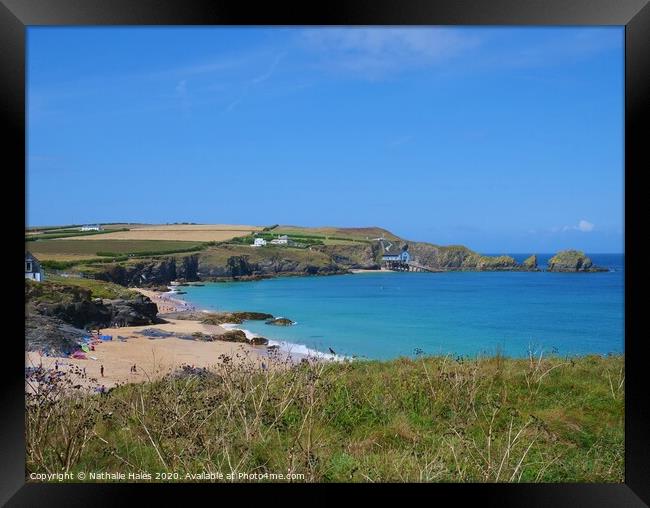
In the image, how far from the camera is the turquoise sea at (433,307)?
4.00 metres

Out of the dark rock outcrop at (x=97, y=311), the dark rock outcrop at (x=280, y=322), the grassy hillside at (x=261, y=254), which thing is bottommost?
the dark rock outcrop at (x=280, y=322)

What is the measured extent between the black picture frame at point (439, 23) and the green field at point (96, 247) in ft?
4.66

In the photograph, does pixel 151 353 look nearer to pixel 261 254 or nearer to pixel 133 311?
pixel 133 311

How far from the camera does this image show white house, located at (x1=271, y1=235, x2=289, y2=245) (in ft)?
13.2

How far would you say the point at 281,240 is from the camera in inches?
159

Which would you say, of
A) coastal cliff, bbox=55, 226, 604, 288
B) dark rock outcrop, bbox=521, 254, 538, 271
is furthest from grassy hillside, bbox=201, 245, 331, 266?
dark rock outcrop, bbox=521, 254, 538, 271

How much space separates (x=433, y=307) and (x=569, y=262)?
127 centimetres

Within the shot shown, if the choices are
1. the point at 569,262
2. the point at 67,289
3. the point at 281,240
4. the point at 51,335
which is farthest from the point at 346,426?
the point at 569,262

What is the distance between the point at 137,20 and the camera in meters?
2.21

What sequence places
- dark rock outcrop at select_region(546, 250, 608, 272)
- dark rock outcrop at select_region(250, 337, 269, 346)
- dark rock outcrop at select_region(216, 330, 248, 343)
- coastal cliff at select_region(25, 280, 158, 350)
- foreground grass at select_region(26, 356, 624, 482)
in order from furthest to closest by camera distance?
dark rock outcrop at select_region(546, 250, 608, 272)
dark rock outcrop at select_region(216, 330, 248, 343)
dark rock outcrop at select_region(250, 337, 269, 346)
coastal cliff at select_region(25, 280, 158, 350)
foreground grass at select_region(26, 356, 624, 482)

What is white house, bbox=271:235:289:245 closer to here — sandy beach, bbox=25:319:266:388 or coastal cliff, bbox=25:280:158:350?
sandy beach, bbox=25:319:266:388

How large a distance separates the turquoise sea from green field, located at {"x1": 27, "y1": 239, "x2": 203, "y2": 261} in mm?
374

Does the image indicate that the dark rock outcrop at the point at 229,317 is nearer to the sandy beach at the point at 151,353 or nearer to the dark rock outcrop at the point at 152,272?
the sandy beach at the point at 151,353

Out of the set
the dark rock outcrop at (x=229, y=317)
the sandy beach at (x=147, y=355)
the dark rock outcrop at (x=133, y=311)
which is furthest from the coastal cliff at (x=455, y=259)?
the dark rock outcrop at (x=133, y=311)
